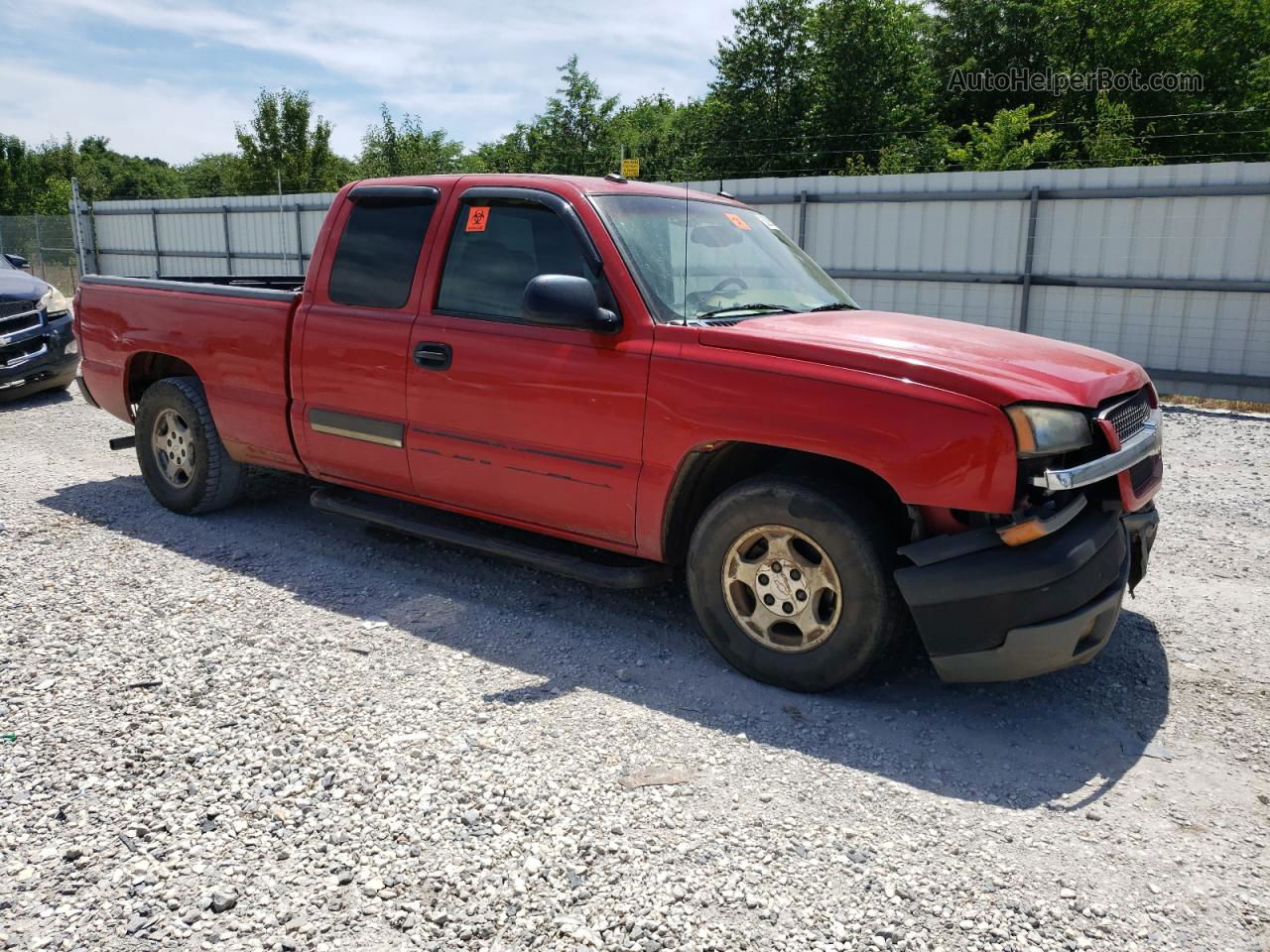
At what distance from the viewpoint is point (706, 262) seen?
448 cm

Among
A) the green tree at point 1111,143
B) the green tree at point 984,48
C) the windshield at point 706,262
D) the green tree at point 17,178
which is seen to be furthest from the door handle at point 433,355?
the green tree at point 17,178

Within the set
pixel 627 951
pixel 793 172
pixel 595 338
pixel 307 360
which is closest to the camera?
pixel 627 951

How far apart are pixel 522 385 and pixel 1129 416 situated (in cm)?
247

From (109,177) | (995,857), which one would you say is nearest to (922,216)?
(995,857)

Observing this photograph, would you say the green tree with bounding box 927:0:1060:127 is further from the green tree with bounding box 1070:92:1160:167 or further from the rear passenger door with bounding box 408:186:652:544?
the rear passenger door with bounding box 408:186:652:544

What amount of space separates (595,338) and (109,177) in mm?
81749

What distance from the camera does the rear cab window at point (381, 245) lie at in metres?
4.91

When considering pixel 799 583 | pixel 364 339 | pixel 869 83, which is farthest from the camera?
pixel 869 83

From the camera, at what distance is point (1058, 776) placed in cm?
333

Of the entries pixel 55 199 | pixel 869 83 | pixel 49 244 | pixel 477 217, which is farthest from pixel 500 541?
pixel 55 199

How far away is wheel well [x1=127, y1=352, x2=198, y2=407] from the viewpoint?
6.26 metres

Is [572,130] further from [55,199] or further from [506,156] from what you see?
[55,199]

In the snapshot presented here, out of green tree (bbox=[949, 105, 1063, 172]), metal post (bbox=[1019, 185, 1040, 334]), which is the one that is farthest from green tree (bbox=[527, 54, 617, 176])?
metal post (bbox=[1019, 185, 1040, 334])

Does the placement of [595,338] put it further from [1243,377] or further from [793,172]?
[793,172]
